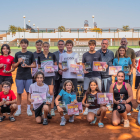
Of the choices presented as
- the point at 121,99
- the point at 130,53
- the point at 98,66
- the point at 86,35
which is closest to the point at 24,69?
the point at 98,66

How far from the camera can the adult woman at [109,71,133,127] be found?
4523mm

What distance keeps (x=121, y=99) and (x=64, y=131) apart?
147 centimetres

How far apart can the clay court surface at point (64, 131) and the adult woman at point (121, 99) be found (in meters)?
0.19

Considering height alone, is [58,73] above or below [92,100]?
above

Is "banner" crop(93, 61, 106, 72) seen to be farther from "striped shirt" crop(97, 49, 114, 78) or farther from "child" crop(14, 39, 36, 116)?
"child" crop(14, 39, 36, 116)

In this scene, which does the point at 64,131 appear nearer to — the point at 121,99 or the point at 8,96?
the point at 121,99

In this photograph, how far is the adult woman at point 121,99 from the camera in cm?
452

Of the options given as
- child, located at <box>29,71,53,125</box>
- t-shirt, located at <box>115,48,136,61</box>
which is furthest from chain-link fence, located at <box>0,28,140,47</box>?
child, located at <box>29,71,53,125</box>

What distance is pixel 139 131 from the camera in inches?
166

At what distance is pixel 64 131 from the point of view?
4.25 meters

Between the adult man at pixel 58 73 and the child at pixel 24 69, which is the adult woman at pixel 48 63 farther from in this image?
the adult man at pixel 58 73

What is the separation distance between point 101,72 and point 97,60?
61 centimetres

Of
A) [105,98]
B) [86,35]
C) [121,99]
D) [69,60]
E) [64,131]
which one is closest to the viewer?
[64,131]

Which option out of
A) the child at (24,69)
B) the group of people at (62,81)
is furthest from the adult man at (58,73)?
the child at (24,69)
